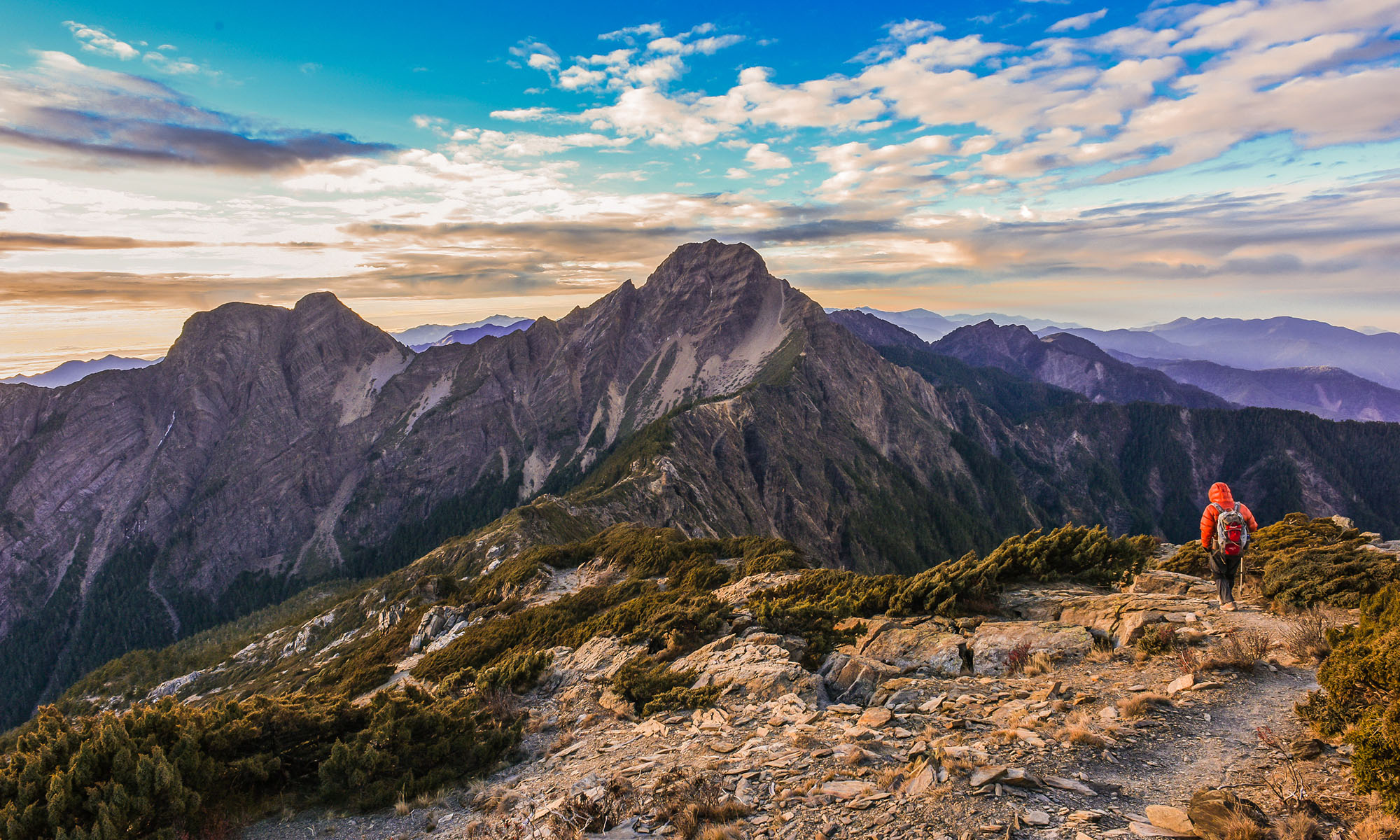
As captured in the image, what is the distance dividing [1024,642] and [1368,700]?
745cm

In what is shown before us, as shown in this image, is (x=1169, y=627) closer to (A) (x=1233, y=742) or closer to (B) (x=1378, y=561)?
(A) (x=1233, y=742)

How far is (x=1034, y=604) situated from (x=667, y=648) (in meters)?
12.6

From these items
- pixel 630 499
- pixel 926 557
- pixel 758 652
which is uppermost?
pixel 758 652

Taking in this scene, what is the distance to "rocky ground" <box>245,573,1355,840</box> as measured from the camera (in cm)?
829

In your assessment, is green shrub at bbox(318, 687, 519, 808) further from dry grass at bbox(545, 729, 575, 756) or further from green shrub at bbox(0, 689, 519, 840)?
dry grass at bbox(545, 729, 575, 756)

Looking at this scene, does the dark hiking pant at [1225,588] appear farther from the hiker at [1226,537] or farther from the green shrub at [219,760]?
the green shrub at [219,760]

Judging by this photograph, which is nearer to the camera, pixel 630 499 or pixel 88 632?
pixel 630 499

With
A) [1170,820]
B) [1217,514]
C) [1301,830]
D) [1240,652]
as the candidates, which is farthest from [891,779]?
[1217,514]

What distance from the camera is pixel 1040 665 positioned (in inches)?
A: 559

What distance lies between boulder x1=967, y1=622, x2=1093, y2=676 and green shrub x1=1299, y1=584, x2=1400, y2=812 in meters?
4.84

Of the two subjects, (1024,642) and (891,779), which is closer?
(891,779)

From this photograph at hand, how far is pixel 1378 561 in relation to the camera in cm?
1521

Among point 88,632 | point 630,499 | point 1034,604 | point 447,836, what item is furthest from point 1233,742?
point 88,632

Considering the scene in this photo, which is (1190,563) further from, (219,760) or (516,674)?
(219,760)
